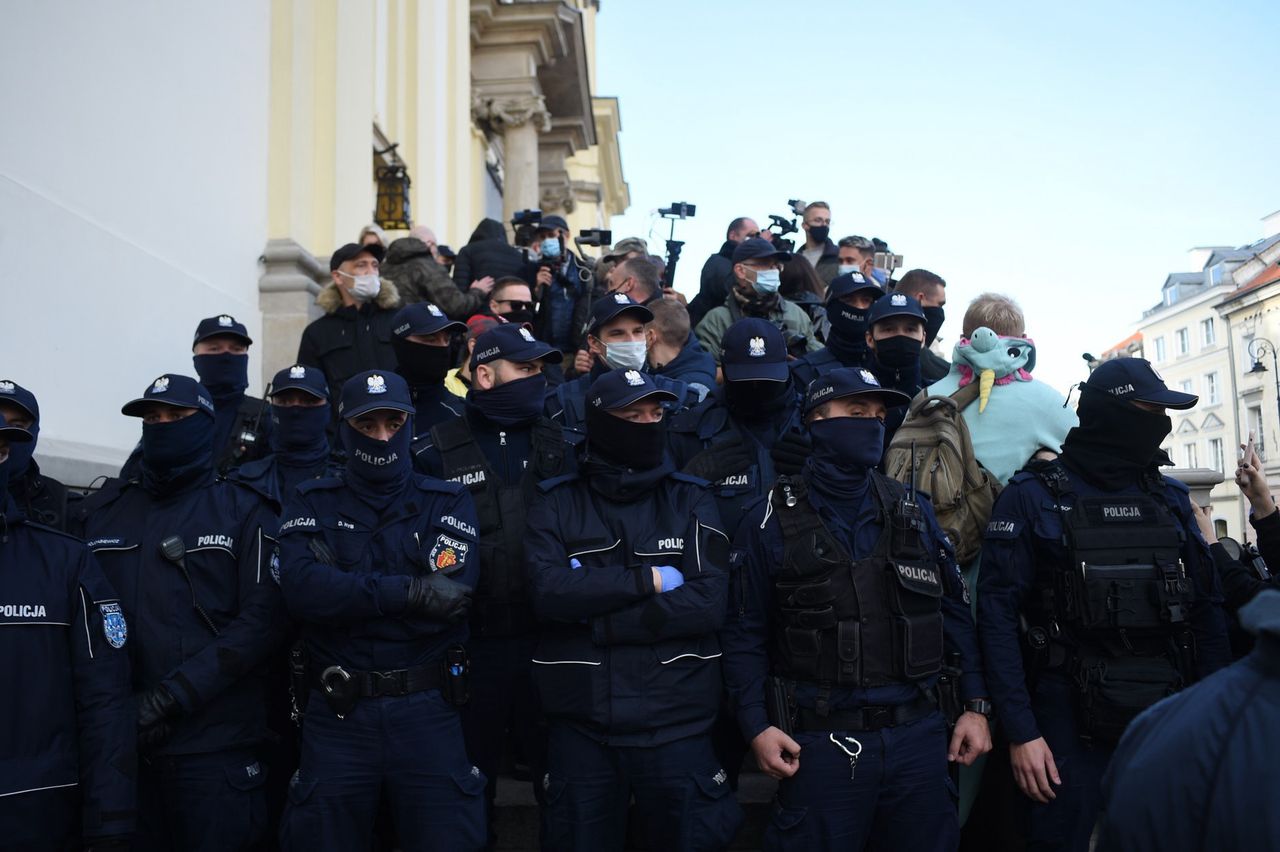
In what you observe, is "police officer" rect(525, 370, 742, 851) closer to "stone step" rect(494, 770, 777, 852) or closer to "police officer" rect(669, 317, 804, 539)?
"police officer" rect(669, 317, 804, 539)

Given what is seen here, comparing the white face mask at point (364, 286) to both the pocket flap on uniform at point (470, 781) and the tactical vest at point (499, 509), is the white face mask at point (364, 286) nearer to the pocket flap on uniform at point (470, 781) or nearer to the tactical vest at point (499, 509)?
the tactical vest at point (499, 509)

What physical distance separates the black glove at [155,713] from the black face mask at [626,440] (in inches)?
68.1

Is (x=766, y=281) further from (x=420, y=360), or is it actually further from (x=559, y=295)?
(x=420, y=360)

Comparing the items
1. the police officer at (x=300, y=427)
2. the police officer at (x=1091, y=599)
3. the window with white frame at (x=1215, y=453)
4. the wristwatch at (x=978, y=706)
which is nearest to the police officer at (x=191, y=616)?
the police officer at (x=300, y=427)

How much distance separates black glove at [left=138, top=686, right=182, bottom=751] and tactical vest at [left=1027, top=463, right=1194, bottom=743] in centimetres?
314

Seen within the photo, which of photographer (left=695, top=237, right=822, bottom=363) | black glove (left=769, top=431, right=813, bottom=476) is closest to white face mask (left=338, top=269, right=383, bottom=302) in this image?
photographer (left=695, top=237, right=822, bottom=363)

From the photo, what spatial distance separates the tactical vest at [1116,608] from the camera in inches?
155

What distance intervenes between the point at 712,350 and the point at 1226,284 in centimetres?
5102

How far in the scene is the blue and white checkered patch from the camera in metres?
3.61

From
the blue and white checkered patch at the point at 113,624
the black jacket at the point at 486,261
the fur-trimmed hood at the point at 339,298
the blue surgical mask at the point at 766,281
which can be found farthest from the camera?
the black jacket at the point at 486,261

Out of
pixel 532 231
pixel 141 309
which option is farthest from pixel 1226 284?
pixel 141 309

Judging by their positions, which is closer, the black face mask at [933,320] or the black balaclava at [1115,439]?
the black balaclava at [1115,439]

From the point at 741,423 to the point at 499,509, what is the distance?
1.15 metres

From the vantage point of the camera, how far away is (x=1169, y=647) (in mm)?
4035
